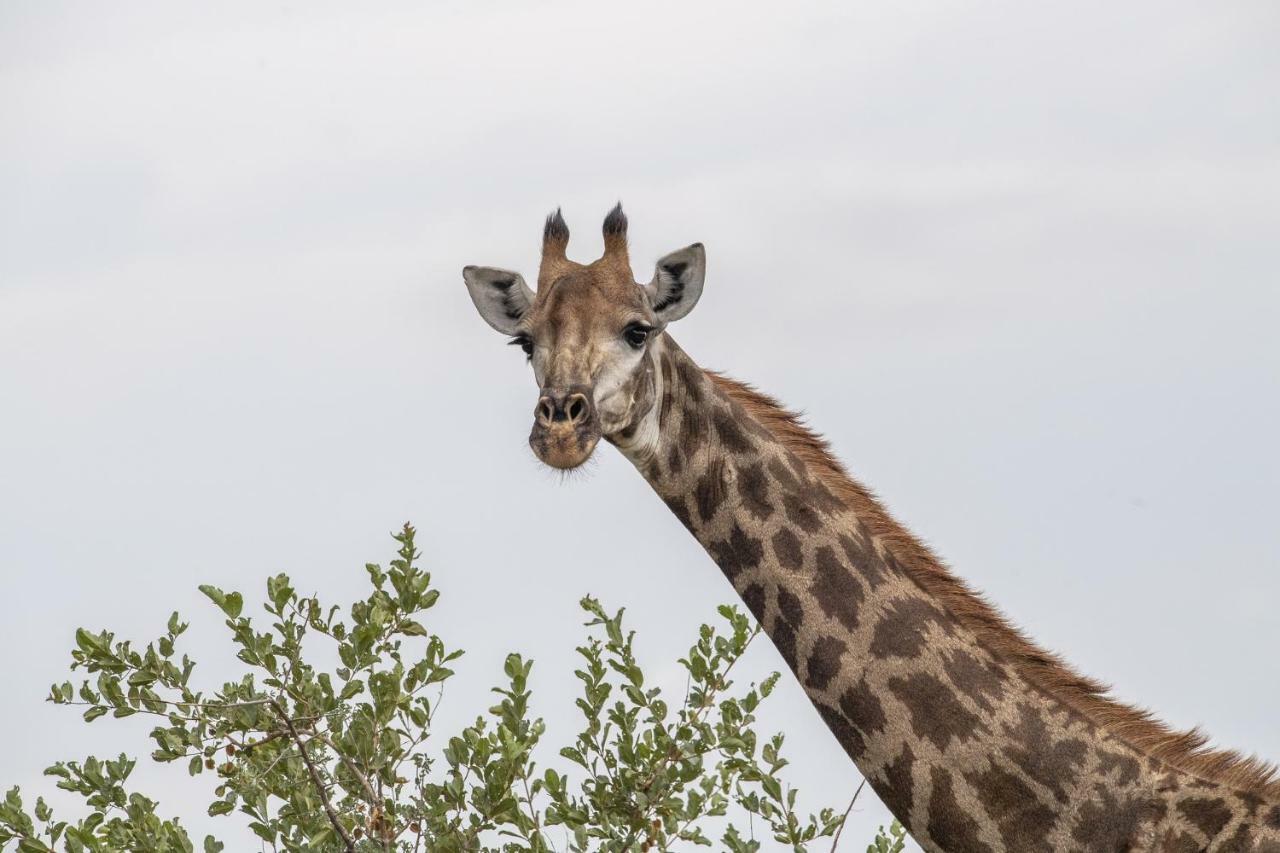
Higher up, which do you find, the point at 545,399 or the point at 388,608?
the point at 545,399

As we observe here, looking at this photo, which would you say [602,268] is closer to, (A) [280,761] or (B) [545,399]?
(B) [545,399]

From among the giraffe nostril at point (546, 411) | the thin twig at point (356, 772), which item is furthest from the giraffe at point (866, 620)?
the thin twig at point (356, 772)

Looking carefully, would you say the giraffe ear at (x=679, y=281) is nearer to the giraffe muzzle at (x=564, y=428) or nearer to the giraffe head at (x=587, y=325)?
the giraffe head at (x=587, y=325)

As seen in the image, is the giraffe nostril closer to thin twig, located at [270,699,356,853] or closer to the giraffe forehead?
the giraffe forehead

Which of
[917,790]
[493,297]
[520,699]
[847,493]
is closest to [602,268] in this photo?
[493,297]

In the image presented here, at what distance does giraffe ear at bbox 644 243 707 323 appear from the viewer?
11258 mm

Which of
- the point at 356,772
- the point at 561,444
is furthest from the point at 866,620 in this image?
the point at 356,772

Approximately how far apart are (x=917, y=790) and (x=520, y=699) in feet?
6.18

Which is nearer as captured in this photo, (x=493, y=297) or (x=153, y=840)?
(x=153, y=840)

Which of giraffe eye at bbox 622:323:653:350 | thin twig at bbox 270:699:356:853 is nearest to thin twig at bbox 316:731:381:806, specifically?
thin twig at bbox 270:699:356:853

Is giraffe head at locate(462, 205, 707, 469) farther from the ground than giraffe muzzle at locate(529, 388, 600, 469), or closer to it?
farther from the ground

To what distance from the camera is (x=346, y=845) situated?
392 inches

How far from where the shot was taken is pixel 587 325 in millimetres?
10867

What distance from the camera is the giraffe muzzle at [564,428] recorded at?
10.3m
